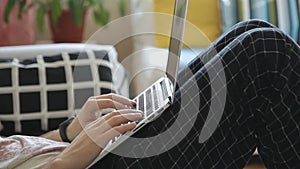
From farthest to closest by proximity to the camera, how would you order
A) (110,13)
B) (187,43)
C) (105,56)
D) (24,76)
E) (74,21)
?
(110,13) < (74,21) < (187,43) < (105,56) < (24,76)

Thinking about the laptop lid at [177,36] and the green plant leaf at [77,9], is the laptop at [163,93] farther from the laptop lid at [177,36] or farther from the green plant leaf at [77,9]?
the green plant leaf at [77,9]

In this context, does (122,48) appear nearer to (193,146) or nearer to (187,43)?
(187,43)

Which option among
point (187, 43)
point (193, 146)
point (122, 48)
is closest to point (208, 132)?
point (193, 146)

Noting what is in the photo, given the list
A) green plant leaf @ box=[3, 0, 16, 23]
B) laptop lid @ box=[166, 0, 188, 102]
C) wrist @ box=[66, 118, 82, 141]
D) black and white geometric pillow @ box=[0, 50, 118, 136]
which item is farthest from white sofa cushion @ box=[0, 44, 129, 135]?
green plant leaf @ box=[3, 0, 16, 23]

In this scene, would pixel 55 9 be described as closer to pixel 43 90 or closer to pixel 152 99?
pixel 43 90

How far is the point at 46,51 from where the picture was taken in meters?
2.14

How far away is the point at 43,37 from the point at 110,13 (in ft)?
1.28

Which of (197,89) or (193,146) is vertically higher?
(197,89)

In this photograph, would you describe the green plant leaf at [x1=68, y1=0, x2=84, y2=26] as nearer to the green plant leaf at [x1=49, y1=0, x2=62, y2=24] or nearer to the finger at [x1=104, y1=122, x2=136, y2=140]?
the green plant leaf at [x1=49, y1=0, x2=62, y2=24]

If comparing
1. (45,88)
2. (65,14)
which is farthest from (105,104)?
(65,14)

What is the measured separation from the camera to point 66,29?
2975mm

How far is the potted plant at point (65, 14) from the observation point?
288cm

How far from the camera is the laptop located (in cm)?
118

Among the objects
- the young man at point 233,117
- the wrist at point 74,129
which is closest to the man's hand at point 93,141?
Answer: the young man at point 233,117
